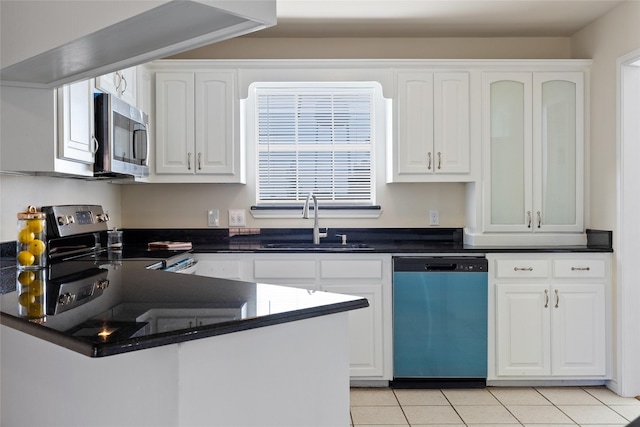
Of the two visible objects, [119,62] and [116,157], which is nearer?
[119,62]

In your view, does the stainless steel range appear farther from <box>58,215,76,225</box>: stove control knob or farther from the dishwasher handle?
the dishwasher handle

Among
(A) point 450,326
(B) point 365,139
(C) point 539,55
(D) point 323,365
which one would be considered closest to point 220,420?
(D) point 323,365

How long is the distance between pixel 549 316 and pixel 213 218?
2516 millimetres

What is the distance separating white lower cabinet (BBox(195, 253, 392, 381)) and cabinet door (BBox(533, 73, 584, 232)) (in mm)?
1243

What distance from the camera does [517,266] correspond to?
3617 millimetres

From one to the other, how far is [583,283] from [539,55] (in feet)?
5.93

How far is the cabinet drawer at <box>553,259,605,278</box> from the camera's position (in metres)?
3.62

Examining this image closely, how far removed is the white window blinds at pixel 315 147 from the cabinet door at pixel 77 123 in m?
1.63

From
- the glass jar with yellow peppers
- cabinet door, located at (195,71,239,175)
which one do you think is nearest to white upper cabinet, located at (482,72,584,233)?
cabinet door, located at (195,71,239,175)

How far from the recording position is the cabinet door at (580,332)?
363 cm

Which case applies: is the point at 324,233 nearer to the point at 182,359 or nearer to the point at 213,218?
the point at 213,218

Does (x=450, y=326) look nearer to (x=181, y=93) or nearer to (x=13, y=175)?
(x=181, y=93)

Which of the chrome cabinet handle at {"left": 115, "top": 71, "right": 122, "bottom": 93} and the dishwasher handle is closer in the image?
the chrome cabinet handle at {"left": 115, "top": 71, "right": 122, "bottom": 93}

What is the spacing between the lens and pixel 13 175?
2.75m
